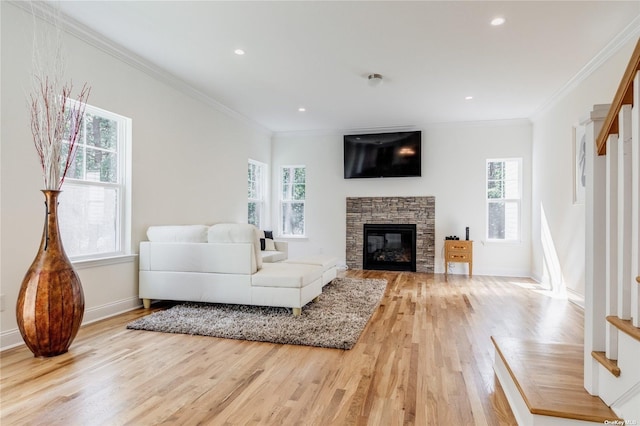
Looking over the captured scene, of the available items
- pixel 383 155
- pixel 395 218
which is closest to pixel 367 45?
pixel 383 155

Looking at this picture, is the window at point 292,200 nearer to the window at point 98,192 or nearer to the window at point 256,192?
the window at point 256,192

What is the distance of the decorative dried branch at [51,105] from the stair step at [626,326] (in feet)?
10.7

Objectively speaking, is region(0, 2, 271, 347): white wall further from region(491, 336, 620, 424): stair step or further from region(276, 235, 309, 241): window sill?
region(491, 336, 620, 424): stair step

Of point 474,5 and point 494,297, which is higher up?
point 474,5

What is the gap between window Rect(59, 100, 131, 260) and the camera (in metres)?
3.20

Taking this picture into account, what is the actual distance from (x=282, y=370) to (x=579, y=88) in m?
4.64

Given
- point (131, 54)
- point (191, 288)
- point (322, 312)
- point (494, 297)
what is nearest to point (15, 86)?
point (131, 54)

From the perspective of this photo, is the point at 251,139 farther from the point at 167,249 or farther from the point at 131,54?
the point at 167,249

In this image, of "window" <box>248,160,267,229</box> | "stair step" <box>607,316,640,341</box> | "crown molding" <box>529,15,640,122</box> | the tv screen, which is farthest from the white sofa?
"crown molding" <box>529,15,640,122</box>

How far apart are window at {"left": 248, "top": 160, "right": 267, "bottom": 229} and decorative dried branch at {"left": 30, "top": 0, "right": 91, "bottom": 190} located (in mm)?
3575

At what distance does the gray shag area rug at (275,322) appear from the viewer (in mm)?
2799

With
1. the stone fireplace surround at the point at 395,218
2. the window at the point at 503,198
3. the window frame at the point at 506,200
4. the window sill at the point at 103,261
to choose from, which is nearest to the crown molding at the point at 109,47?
the window sill at the point at 103,261

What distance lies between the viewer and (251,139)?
21.1 ft

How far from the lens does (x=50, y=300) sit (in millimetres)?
2357
